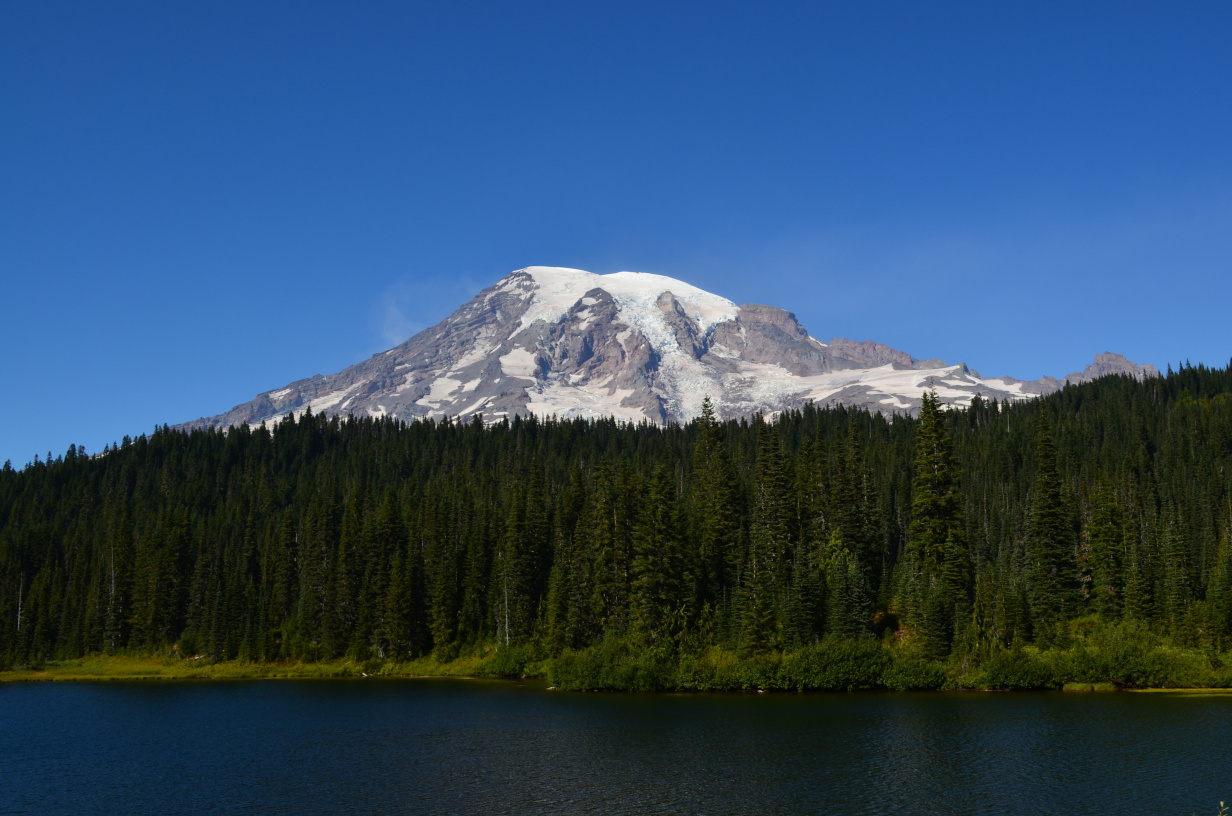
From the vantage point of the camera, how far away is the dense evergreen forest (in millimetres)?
98625

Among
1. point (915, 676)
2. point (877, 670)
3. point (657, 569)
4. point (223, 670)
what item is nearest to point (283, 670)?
point (223, 670)

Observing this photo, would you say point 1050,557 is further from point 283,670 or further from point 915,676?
point 283,670

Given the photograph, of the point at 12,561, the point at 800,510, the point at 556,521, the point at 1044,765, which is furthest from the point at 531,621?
the point at 12,561

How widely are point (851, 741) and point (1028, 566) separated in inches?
2295

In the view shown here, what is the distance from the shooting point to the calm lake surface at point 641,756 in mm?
47219

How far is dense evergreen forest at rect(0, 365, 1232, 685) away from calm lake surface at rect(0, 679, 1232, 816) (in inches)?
535

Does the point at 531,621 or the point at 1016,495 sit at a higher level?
the point at 1016,495

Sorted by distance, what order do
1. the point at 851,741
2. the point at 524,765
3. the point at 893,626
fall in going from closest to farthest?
the point at 524,765, the point at 851,741, the point at 893,626

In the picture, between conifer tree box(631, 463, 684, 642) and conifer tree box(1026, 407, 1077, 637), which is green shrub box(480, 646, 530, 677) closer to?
conifer tree box(631, 463, 684, 642)

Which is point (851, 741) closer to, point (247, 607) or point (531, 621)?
point (531, 621)

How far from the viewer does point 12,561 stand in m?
169

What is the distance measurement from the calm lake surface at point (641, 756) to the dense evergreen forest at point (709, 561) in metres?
13.6

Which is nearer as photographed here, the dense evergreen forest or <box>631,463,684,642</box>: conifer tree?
the dense evergreen forest

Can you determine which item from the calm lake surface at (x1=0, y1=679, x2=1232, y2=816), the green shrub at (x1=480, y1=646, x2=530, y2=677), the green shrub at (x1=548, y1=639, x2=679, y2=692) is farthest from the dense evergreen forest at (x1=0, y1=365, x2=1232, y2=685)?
the calm lake surface at (x1=0, y1=679, x2=1232, y2=816)
